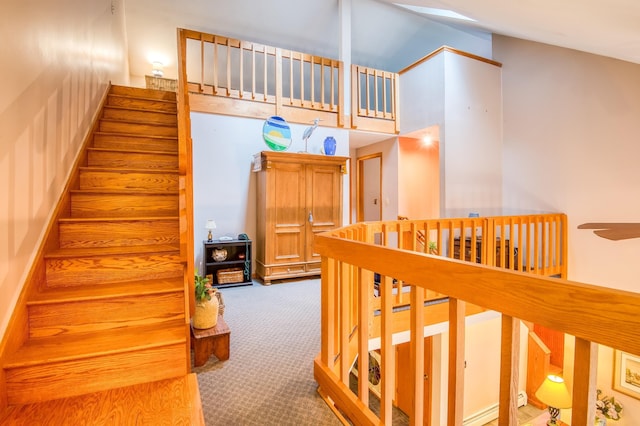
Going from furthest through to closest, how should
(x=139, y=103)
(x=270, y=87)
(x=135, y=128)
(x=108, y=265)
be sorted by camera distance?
(x=270, y=87) → (x=139, y=103) → (x=135, y=128) → (x=108, y=265)

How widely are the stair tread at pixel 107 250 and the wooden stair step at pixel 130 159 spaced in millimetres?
923

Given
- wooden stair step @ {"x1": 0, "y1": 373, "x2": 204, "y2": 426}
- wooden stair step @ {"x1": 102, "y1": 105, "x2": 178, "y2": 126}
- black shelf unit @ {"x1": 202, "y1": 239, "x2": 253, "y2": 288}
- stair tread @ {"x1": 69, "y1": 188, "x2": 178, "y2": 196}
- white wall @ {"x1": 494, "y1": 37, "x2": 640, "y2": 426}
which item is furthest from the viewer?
black shelf unit @ {"x1": 202, "y1": 239, "x2": 253, "y2": 288}

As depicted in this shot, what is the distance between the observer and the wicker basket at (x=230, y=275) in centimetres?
383

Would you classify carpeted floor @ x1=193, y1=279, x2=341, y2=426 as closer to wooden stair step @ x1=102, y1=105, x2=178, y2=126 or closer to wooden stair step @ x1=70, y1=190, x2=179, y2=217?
wooden stair step @ x1=70, y1=190, x2=179, y2=217

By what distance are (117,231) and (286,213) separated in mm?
2168

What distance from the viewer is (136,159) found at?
2791mm

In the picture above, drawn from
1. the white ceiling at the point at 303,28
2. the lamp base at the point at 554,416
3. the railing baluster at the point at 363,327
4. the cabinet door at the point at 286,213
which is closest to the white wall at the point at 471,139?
the white ceiling at the point at 303,28

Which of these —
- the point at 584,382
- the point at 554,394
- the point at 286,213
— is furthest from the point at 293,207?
the point at 554,394

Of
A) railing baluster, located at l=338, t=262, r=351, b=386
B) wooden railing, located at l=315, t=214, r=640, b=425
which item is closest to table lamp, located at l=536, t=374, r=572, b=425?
wooden railing, located at l=315, t=214, r=640, b=425

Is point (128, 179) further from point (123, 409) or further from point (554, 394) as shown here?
point (554, 394)

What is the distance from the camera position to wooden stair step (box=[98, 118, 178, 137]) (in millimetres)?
3094

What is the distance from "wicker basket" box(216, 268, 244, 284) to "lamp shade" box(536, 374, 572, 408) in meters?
3.92

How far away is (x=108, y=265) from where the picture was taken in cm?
191

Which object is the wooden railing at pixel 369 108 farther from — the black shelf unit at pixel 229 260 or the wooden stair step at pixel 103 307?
the wooden stair step at pixel 103 307
